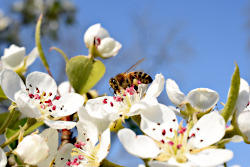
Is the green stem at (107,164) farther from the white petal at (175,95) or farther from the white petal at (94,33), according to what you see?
the white petal at (94,33)

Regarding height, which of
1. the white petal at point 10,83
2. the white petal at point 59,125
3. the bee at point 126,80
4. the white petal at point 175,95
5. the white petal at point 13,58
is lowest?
the white petal at point 59,125

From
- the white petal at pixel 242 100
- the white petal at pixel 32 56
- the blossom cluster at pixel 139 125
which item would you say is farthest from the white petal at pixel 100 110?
the white petal at pixel 32 56

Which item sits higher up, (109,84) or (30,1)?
(30,1)

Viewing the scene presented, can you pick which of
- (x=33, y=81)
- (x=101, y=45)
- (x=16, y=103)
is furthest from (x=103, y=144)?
(x=101, y=45)

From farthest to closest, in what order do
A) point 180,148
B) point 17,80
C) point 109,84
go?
point 109,84
point 17,80
point 180,148

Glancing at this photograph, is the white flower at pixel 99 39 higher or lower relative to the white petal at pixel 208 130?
higher

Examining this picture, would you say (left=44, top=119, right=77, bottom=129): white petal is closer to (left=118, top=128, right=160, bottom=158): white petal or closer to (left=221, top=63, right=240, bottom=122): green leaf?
(left=118, top=128, right=160, bottom=158): white petal

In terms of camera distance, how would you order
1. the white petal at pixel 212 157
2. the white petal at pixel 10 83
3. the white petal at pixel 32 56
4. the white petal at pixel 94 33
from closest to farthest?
1. the white petal at pixel 212 157
2. the white petal at pixel 10 83
3. the white petal at pixel 94 33
4. the white petal at pixel 32 56

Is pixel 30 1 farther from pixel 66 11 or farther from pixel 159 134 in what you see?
pixel 159 134
